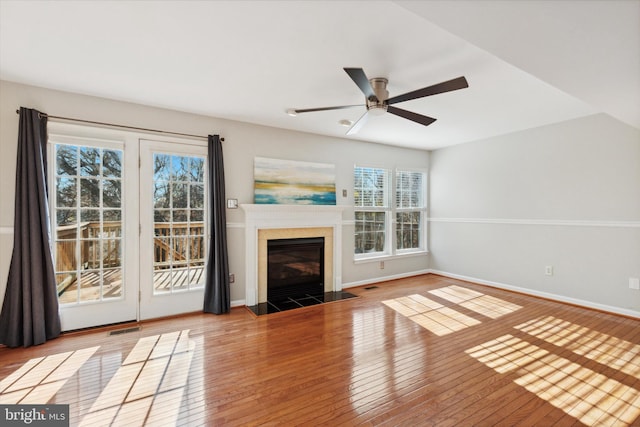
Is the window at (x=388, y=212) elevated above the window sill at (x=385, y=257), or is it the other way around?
the window at (x=388, y=212)

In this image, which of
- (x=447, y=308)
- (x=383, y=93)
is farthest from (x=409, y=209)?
(x=383, y=93)

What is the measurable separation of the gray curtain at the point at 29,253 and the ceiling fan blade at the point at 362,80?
10.5 feet

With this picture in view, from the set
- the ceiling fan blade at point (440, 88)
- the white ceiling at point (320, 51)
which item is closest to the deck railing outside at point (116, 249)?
the white ceiling at point (320, 51)

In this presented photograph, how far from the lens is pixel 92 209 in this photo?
10.8ft

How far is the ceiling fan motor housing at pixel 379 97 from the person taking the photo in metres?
2.70

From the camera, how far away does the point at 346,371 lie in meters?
2.42

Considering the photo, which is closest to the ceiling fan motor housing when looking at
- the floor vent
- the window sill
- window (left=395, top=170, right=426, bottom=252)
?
the window sill

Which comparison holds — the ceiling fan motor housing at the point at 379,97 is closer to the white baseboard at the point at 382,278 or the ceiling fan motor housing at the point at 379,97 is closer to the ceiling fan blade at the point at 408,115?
Answer: the ceiling fan blade at the point at 408,115

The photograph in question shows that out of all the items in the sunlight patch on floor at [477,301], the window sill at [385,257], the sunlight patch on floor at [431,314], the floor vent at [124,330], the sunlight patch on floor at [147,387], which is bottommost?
the sunlight patch on floor at [477,301]

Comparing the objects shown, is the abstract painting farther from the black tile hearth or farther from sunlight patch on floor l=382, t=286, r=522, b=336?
sunlight patch on floor l=382, t=286, r=522, b=336

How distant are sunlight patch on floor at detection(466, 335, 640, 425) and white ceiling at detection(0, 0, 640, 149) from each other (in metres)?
2.28

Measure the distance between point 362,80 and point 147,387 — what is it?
9.42 feet

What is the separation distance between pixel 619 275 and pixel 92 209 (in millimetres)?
6535

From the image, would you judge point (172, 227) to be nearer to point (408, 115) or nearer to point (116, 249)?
point (116, 249)
